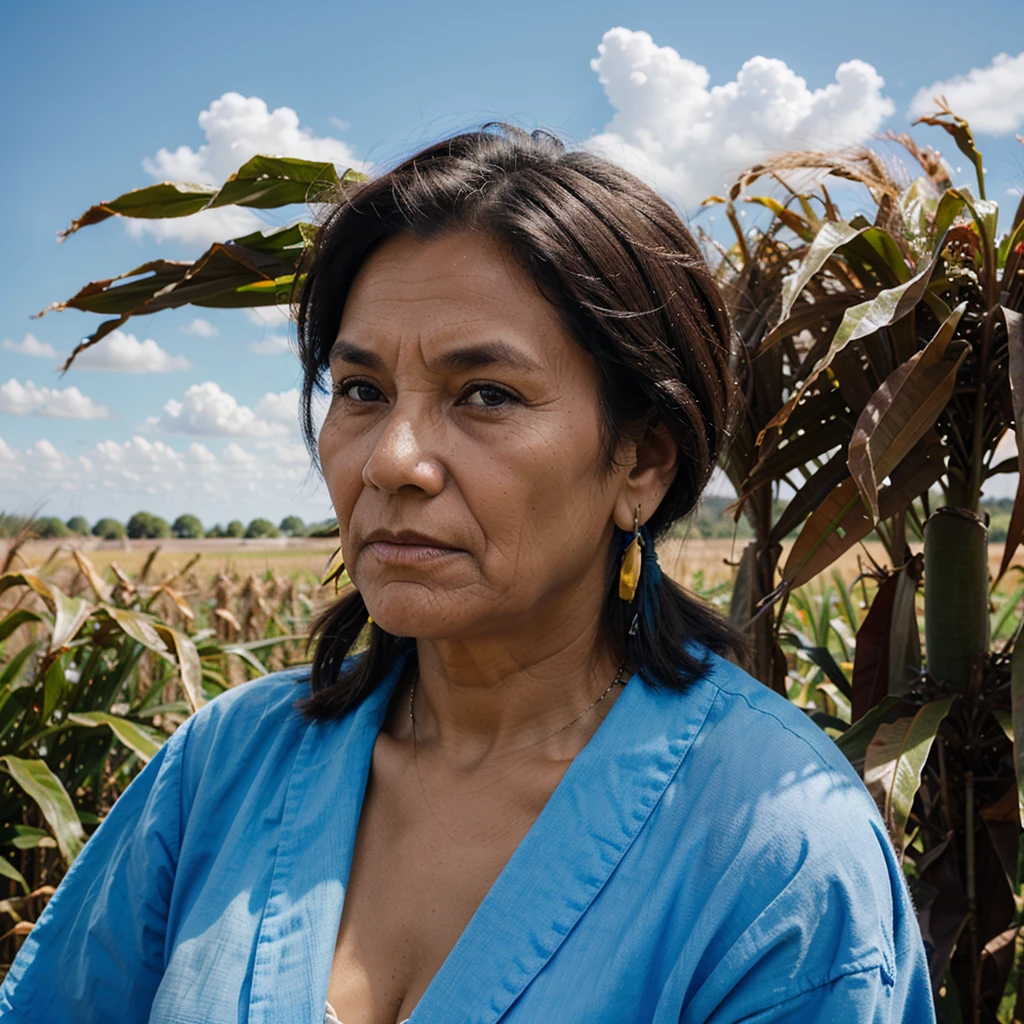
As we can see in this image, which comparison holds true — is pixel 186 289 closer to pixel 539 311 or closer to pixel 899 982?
pixel 539 311

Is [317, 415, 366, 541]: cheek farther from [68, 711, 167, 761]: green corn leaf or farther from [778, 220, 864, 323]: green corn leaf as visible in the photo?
[68, 711, 167, 761]: green corn leaf

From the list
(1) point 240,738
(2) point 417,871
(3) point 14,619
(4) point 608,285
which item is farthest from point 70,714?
(4) point 608,285

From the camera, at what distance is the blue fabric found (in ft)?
3.62

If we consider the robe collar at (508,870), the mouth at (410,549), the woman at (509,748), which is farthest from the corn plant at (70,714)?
the mouth at (410,549)

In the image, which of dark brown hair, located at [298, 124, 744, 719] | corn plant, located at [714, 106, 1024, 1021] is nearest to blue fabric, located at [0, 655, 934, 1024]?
dark brown hair, located at [298, 124, 744, 719]

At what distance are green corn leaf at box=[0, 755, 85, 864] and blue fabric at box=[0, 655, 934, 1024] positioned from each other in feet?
2.96

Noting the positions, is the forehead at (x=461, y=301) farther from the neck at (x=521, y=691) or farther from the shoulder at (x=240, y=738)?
the shoulder at (x=240, y=738)

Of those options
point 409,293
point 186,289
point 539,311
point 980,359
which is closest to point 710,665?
point 539,311

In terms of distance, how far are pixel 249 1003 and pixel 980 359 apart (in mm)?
1585

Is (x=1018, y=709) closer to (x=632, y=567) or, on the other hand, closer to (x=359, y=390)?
(x=632, y=567)

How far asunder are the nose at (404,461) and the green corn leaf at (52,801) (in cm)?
162

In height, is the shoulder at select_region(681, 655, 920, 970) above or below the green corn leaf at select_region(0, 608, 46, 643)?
below

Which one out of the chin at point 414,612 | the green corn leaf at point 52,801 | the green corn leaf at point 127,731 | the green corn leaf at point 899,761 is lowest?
the green corn leaf at point 52,801

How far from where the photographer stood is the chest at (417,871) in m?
1.27
